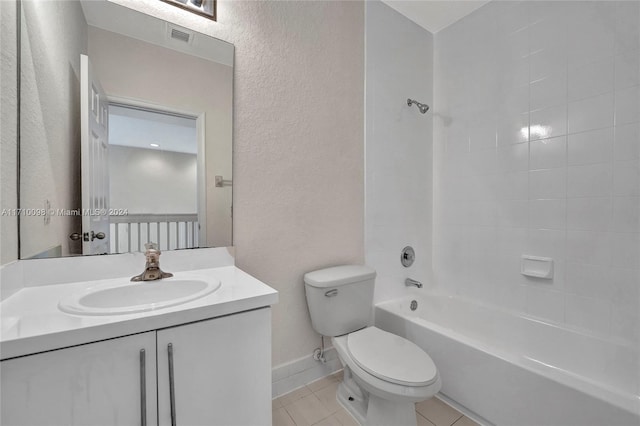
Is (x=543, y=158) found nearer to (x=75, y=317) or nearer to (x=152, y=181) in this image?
(x=152, y=181)

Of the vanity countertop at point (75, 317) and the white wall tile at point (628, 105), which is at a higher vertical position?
the white wall tile at point (628, 105)

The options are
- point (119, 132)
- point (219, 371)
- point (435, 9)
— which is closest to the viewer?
point (219, 371)

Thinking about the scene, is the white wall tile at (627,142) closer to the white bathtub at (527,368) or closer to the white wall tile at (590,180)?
the white wall tile at (590,180)

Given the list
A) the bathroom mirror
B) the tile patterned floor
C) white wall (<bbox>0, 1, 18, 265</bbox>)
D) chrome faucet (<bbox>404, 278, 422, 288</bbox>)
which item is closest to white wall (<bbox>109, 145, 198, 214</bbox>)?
the bathroom mirror

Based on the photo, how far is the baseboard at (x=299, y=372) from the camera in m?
1.58

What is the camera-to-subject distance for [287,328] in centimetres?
162

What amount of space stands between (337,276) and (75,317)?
1.11 metres

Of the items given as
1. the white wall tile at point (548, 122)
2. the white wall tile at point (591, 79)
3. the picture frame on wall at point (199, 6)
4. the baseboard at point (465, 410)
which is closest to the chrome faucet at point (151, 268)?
the picture frame on wall at point (199, 6)

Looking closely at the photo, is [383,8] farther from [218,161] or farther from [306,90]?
[218,161]

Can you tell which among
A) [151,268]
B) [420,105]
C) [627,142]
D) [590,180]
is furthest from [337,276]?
[627,142]

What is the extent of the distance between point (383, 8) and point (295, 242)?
1711mm

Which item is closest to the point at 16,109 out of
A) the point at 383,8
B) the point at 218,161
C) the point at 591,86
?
the point at 218,161

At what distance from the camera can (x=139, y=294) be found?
1.07 meters

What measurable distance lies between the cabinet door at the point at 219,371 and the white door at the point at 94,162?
0.62 m
